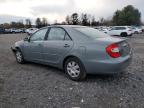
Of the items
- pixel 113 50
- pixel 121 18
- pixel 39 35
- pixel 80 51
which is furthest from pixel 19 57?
pixel 121 18

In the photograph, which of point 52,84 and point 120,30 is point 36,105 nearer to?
point 52,84

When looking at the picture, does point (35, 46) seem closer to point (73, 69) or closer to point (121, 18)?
point (73, 69)

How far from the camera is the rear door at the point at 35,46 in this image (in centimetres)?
728

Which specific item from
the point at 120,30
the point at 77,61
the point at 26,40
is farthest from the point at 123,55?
the point at 120,30

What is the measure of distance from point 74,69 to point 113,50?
1231mm

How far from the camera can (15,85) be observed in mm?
5797

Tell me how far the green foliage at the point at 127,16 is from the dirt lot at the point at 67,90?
238ft

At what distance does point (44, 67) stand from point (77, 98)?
314cm

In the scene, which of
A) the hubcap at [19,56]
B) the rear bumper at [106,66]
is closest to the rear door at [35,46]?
the hubcap at [19,56]

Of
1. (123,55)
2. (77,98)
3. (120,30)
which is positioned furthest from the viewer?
(120,30)

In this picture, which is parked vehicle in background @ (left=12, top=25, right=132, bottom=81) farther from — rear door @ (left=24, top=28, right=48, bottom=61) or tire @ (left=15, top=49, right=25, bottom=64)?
tire @ (left=15, top=49, right=25, bottom=64)

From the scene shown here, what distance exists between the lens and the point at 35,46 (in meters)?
7.49

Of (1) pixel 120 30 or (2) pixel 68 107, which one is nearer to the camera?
(2) pixel 68 107

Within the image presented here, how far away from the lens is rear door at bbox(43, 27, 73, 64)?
625cm
